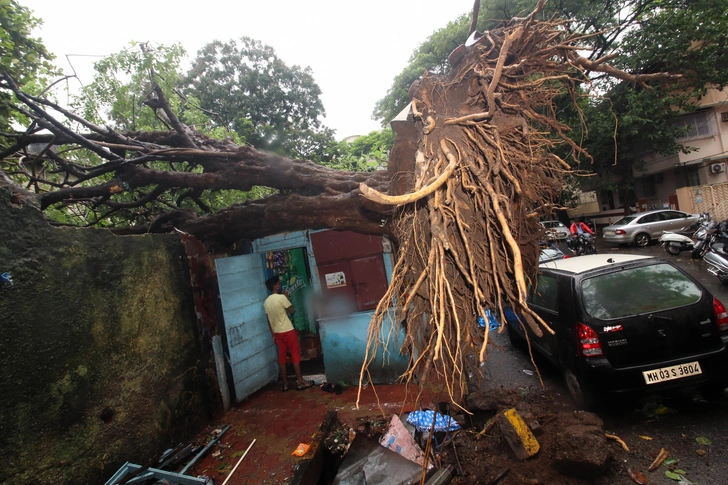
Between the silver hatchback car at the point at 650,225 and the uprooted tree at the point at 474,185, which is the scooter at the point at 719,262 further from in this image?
the silver hatchback car at the point at 650,225

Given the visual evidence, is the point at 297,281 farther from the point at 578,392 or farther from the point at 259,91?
the point at 259,91

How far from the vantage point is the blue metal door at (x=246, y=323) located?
5.26m

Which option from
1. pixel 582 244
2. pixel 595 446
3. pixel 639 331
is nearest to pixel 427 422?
pixel 595 446

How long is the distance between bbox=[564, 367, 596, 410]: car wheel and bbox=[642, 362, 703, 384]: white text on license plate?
0.56m

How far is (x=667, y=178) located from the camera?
17.8 meters

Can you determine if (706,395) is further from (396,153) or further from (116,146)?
(116,146)

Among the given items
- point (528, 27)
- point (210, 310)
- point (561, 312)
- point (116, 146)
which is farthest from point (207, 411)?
point (528, 27)

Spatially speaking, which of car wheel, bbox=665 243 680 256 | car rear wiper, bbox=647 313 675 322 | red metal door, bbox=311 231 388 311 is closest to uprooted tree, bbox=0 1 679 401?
car rear wiper, bbox=647 313 675 322

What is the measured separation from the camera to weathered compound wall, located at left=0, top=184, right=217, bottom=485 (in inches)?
105

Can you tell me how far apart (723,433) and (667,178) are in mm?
20711

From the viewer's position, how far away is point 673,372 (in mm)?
3037

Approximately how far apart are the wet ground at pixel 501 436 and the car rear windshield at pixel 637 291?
3.38ft

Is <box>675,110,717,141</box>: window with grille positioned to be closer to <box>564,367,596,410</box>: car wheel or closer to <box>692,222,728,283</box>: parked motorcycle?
<box>692,222,728,283</box>: parked motorcycle

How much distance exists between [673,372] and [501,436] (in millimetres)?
1727
